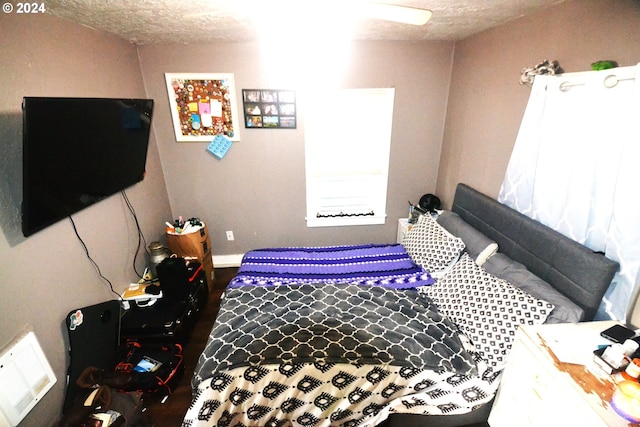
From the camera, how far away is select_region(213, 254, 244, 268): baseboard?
339cm

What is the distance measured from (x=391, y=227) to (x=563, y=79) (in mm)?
2167

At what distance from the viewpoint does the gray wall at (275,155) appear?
8.86ft

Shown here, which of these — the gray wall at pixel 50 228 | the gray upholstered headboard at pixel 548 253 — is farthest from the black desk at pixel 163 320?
the gray upholstered headboard at pixel 548 253

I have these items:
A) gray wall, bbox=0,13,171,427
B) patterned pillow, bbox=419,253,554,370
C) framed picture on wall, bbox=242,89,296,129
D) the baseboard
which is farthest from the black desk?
patterned pillow, bbox=419,253,554,370

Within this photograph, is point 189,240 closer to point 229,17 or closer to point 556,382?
point 229,17

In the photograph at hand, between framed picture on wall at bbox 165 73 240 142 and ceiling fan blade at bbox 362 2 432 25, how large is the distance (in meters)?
1.79

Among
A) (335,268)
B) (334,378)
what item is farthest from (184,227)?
(334,378)

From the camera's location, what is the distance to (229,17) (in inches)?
74.8

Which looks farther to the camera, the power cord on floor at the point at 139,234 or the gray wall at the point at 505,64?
the power cord on floor at the point at 139,234

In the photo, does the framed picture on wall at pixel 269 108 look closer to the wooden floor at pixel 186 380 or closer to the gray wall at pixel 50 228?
the gray wall at pixel 50 228

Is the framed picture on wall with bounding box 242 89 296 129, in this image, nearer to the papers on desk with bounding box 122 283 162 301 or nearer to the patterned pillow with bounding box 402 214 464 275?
the patterned pillow with bounding box 402 214 464 275

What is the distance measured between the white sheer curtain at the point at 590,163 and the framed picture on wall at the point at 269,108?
2.01 meters

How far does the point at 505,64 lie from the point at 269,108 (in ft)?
6.77

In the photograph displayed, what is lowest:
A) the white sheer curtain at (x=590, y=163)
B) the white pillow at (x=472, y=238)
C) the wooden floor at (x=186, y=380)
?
the wooden floor at (x=186, y=380)
